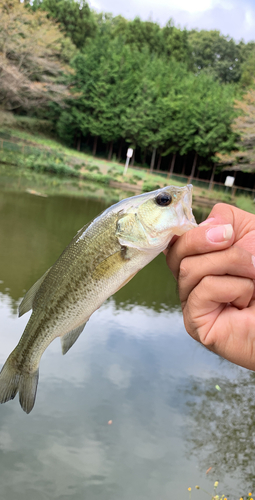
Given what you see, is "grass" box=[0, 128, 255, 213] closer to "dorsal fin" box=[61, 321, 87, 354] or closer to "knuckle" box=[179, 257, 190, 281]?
"dorsal fin" box=[61, 321, 87, 354]

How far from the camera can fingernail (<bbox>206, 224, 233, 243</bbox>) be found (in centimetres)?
140

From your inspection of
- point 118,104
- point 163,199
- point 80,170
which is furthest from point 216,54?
point 163,199

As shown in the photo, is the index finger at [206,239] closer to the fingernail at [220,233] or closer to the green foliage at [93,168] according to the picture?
the fingernail at [220,233]

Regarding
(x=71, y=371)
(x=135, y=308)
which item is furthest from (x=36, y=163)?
(x=71, y=371)

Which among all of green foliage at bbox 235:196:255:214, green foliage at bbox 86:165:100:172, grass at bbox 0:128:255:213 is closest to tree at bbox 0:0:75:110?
grass at bbox 0:128:255:213

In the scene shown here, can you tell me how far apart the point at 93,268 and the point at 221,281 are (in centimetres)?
59

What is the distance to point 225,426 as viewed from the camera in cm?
470

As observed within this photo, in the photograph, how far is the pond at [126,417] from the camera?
369 centimetres

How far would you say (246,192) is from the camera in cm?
3119

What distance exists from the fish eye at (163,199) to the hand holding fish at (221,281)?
16 centimetres

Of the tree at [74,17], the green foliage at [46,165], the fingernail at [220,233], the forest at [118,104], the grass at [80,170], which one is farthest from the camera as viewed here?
the tree at [74,17]

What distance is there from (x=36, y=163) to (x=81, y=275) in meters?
25.2

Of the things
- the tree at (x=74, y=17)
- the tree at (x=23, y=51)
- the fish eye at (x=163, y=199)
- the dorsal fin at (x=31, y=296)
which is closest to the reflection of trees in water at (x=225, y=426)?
the dorsal fin at (x=31, y=296)

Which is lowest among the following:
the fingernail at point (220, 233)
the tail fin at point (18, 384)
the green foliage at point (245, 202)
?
the green foliage at point (245, 202)
